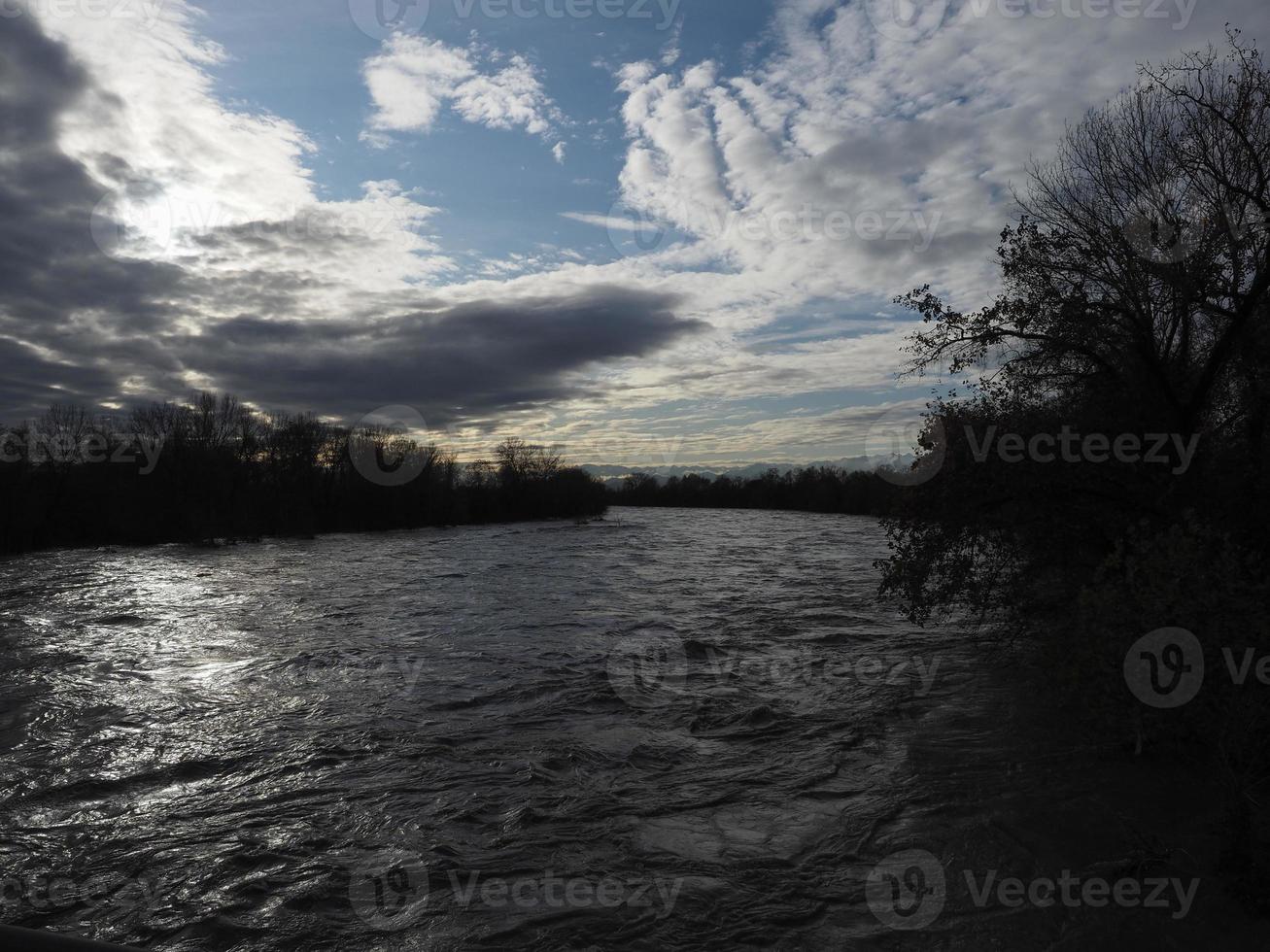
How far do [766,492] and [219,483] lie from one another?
97693 mm

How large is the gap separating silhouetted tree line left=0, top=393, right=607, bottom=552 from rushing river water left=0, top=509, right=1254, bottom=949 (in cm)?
2845

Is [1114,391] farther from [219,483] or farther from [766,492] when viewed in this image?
[766,492]

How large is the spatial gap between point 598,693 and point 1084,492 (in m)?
10.3

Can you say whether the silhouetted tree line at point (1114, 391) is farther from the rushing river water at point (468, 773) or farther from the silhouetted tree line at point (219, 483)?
the silhouetted tree line at point (219, 483)

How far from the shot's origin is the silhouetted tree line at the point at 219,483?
156 feet

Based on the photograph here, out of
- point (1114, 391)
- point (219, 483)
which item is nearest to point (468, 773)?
point (1114, 391)

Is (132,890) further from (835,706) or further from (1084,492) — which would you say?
(1084,492)

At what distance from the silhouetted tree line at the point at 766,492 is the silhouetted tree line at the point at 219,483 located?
4994 centimetres

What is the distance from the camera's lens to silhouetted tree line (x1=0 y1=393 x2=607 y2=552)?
47.6 meters

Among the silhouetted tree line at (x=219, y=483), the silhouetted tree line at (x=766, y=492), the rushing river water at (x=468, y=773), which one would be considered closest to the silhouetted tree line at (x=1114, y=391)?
the rushing river water at (x=468, y=773)

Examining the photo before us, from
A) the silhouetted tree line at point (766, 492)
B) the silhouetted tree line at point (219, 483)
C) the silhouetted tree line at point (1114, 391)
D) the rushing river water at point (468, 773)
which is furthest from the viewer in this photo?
the silhouetted tree line at point (766, 492)

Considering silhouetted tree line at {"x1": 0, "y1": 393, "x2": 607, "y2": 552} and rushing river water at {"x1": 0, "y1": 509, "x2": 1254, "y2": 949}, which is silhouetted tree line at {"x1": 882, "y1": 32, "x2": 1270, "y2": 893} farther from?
silhouetted tree line at {"x1": 0, "y1": 393, "x2": 607, "y2": 552}

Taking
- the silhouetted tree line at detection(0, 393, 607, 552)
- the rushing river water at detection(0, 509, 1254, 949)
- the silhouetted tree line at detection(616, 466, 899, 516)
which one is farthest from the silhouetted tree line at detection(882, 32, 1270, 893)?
the silhouetted tree line at detection(616, 466, 899, 516)

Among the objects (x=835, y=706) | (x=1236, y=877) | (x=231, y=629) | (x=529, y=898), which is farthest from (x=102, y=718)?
(x=1236, y=877)
